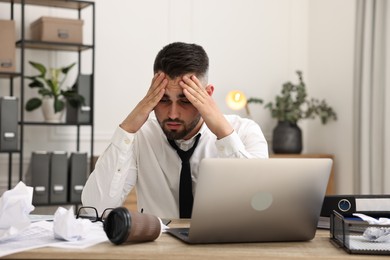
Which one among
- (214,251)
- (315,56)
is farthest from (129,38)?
(214,251)

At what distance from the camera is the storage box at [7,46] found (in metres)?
4.19

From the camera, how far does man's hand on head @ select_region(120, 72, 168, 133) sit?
2.37m

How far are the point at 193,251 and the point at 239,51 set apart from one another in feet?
12.9

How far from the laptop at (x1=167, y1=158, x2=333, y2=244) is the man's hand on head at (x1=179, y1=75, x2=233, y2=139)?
2.20 ft

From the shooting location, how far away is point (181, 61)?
244 centimetres

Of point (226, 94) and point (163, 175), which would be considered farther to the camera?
point (226, 94)

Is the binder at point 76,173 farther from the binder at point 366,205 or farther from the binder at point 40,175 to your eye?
the binder at point 366,205

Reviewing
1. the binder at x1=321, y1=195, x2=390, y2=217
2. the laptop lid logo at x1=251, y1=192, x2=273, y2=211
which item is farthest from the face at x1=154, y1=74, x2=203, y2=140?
the laptop lid logo at x1=251, y1=192, x2=273, y2=211

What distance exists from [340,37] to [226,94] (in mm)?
955

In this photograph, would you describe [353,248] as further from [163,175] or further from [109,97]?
[109,97]

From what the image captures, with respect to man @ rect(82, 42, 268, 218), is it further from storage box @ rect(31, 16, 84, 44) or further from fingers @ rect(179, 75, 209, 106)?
storage box @ rect(31, 16, 84, 44)

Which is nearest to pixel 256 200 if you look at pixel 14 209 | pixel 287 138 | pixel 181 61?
pixel 14 209

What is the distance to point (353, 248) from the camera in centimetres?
160

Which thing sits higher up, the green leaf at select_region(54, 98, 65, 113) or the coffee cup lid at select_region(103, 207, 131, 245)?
the green leaf at select_region(54, 98, 65, 113)
